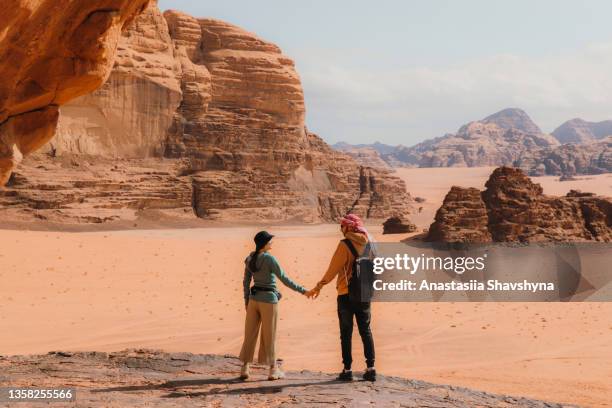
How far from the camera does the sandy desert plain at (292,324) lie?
26.9ft

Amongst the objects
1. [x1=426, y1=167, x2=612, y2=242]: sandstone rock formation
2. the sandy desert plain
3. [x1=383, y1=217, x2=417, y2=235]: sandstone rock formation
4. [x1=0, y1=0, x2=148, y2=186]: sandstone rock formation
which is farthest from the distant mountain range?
[x1=0, y1=0, x2=148, y2=186]: sandstone rock formation

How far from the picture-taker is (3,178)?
698 centimetres

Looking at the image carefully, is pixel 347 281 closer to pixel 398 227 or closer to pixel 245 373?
pixel 245 373

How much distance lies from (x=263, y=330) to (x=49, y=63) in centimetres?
373

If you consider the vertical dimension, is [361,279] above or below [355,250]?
below

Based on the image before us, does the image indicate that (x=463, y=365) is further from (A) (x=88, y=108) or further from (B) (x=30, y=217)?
(A) (x=88, y=108)

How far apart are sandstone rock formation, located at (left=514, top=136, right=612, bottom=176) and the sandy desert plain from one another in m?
110

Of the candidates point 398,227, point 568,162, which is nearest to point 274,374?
point 398,227

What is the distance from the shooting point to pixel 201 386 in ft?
18.9

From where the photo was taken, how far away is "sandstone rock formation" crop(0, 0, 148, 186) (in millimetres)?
6272

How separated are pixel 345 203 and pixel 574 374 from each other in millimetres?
44686

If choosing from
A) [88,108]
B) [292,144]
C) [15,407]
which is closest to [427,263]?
[15,407]

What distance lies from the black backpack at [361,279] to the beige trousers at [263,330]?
75 centimetres

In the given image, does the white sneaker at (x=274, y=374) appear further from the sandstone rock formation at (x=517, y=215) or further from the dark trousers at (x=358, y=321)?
the sandstone rock formation at (x=517, y=215)
